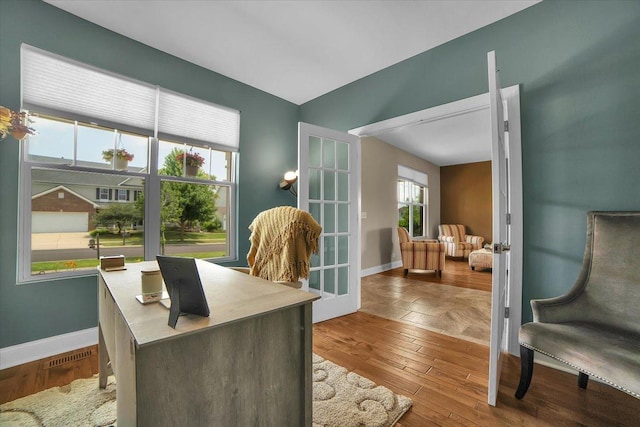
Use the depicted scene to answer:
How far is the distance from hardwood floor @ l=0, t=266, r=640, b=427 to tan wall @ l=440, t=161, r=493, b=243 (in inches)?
246

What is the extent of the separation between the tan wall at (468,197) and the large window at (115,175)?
7.14 m

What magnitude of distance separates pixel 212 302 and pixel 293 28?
7.86 ft

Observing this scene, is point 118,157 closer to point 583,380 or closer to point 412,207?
point 583,380

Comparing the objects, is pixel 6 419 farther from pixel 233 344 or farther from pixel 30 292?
pixel 233 344

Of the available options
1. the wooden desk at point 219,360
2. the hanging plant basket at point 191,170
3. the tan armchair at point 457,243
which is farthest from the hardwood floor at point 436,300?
the hanging plant basket at point 191,170

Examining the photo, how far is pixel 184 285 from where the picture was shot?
846mm

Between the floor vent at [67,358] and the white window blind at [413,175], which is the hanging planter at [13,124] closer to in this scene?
the floor vent at [67,358]

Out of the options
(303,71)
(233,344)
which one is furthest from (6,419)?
(303,71)

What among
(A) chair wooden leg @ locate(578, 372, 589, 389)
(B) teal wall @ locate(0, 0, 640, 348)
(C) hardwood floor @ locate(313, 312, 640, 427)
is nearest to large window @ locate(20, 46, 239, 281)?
(B) teal wall @ locate(0, 0, 640, 348)

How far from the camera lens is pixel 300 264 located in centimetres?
194

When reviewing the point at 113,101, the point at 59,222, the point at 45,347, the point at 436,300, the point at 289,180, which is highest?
the point at 113,101

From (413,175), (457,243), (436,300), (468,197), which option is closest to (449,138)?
(413,175)

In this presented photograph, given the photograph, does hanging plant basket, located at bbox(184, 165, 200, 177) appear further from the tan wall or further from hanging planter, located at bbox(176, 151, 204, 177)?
the tan wall

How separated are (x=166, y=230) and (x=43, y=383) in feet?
4.68
